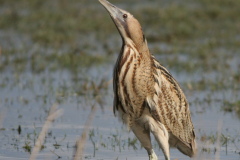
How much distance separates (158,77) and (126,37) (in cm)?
41

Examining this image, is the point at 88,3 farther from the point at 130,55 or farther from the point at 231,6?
the point at 130,55

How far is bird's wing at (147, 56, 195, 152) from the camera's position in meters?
3.74

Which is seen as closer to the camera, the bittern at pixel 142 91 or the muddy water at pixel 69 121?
the bittern at pixel 142 91

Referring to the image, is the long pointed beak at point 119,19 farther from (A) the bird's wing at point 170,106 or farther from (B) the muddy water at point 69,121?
(B) the muddy water at point 69,121

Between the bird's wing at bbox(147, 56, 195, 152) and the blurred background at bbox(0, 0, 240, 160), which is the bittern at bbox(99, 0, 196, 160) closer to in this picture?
the bird's wing at bbox(147, 56, 195, 152)

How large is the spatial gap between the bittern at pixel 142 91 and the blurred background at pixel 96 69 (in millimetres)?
385

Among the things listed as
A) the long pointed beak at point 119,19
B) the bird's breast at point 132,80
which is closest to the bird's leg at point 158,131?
the bird's breast at point 132,80

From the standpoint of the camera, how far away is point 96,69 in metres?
7.87

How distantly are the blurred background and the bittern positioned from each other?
1.26 feet

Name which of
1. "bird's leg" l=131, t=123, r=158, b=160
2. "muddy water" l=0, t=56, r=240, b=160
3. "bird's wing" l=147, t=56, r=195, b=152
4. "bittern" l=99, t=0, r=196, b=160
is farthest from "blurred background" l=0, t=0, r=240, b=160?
"bird's leg" l=131, t=123, r=158, b=160

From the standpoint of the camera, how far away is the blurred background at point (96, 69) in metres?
4.79

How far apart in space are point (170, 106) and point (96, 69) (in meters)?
4.06

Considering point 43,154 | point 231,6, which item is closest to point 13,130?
point 43,154

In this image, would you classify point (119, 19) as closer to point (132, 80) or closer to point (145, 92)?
point (132, 80)
